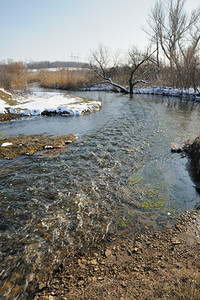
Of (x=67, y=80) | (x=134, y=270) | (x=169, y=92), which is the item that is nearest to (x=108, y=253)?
(x=134, y=270)

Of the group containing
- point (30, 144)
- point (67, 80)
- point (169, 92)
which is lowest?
point (30, 144)

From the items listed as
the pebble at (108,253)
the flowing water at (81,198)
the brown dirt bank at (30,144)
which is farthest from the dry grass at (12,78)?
the pebble at (108,253)

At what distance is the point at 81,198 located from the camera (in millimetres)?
4445

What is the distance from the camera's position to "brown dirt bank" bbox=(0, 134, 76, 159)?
694 cm

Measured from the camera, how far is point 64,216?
3871 millimetres

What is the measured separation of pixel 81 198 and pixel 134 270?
2.11 metres

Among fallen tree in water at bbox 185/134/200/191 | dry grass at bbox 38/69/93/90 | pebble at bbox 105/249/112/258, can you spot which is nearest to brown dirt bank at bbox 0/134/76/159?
pebble at bbox 105/249/112/258

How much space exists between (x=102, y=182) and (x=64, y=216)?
1609mm

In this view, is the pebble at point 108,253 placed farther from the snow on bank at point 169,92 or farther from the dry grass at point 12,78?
the dry grass at point 12,78

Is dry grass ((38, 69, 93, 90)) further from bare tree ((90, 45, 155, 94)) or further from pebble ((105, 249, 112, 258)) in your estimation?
pebble ((105, 249, 112, 258))

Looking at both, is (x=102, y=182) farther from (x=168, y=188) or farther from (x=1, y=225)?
(x=1, y=225)

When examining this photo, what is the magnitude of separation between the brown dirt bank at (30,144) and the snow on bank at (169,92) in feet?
57.0

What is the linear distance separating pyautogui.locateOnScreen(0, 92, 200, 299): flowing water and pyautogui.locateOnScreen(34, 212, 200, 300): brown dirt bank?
230mm

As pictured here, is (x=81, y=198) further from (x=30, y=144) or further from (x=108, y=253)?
(x=30, y=144)
